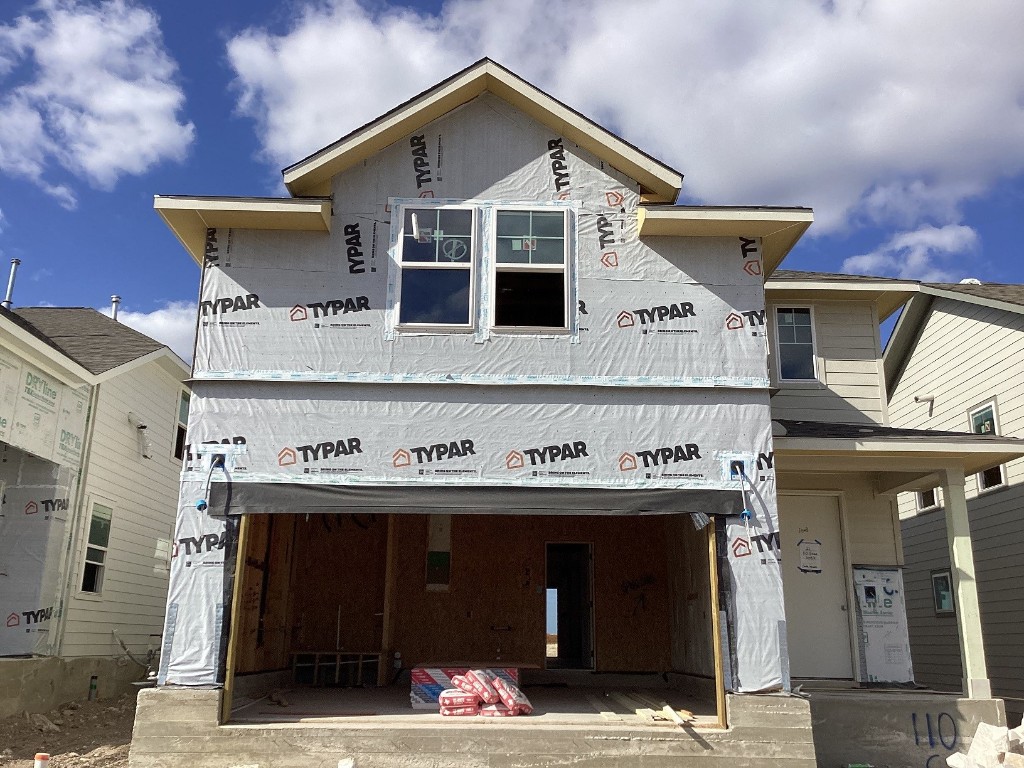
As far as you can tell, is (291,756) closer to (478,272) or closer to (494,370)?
(494,370)

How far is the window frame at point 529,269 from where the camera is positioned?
9.45 meters

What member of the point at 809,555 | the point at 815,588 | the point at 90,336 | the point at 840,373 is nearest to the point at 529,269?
the point at 840,373

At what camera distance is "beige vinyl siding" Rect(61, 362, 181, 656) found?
13.4m

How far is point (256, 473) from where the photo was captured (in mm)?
8977

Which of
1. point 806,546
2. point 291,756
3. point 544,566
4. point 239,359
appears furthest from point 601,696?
point 239,359

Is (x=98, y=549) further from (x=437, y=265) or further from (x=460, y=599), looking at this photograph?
(x=437, y=265)

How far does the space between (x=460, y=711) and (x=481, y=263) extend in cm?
488

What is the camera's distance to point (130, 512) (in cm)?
1494

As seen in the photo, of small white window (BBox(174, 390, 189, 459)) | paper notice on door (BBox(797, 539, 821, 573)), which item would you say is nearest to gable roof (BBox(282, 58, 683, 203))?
paper notice on door (BBox(797, 539, 821, 573))

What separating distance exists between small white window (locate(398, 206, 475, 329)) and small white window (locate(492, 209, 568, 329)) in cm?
35

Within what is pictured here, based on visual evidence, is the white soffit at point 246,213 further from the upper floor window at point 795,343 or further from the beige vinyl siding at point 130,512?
the upper floor window at point 795,343

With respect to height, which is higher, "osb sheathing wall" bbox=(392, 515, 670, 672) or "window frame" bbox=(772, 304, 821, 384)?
"window frame" bbox=(772, 304, 821, 384)

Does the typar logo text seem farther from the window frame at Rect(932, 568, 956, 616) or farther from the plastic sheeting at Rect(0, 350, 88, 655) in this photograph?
the window frame at Rect(932, 568, 956, 616)

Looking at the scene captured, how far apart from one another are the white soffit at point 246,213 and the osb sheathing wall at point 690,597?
5640mm
